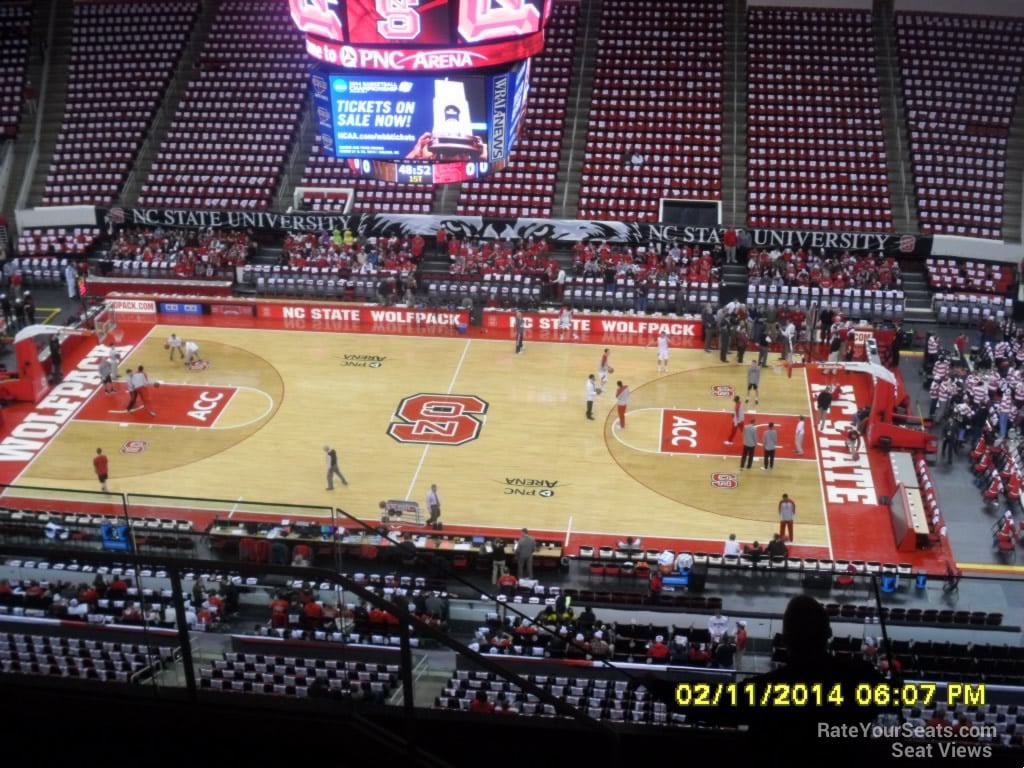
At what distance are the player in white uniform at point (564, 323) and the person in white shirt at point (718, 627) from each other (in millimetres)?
16269

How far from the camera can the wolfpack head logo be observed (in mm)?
26922

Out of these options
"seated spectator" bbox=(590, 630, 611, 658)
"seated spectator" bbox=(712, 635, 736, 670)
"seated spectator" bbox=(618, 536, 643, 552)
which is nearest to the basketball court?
"seated spectator" bbox=(618, 536, 643, 552)

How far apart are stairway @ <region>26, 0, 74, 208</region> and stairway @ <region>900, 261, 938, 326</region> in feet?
104

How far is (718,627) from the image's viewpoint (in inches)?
782

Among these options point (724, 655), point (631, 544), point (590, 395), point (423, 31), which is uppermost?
point (423, 31)

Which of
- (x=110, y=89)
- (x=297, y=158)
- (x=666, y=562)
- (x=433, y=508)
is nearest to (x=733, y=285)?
(x=666, y=562)

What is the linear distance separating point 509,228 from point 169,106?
1614cm

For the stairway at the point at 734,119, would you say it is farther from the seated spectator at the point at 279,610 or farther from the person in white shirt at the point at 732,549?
the seated spectator at the point at 279,610

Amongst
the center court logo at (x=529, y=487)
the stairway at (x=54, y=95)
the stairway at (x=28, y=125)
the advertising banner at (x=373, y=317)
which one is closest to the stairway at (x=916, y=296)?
the advertising banner at (x=373, y=317)

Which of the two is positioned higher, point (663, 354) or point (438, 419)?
point (663, 354)

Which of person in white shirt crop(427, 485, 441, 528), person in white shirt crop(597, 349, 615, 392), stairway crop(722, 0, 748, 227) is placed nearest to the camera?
person in white shirt crop(427, 485, 441, 528)

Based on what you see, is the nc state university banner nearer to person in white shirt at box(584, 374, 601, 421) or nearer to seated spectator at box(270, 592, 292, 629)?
person in white shirt at box(584, 374, 601, 421)

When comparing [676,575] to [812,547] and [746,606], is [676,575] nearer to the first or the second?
[746,606]

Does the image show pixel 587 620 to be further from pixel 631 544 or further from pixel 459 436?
pixel 459 436
